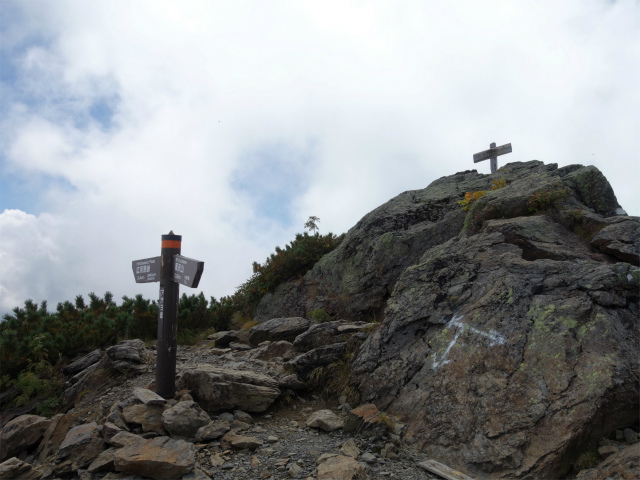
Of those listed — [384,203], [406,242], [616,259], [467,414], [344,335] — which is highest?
[384,203]

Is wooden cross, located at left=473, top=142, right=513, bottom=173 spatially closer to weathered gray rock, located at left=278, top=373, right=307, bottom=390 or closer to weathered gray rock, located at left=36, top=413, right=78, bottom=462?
weathered gray rock, located at left=278, top=373, right=307, bottom=390

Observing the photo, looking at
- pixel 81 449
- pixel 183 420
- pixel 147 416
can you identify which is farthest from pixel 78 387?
pixel 183 420

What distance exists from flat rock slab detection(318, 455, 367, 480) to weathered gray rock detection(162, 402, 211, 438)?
6.59 ft

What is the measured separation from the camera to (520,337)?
6301 mm

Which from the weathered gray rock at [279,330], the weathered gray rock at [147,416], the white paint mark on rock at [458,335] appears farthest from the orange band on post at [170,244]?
the white paint mark on rock at [458,335]

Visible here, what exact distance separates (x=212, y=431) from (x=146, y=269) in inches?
133

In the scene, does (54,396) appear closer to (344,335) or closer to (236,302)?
(344,335)

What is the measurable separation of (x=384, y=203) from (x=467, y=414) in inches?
422

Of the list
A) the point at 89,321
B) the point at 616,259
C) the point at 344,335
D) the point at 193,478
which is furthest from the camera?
the point at 89,321

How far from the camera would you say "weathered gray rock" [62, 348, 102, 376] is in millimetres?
10883

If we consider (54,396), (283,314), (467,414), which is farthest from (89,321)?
(467,414)

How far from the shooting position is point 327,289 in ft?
47.2

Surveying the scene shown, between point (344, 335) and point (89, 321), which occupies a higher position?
point (89, 321)

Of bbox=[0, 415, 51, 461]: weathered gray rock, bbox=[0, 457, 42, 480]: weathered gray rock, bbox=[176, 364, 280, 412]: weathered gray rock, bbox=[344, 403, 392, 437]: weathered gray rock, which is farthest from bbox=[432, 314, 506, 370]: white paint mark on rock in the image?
bbox=[0, 415, 51, 461]: weathered gray rock
